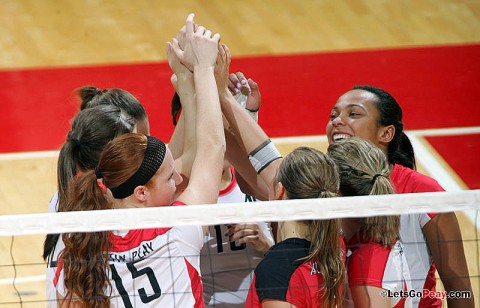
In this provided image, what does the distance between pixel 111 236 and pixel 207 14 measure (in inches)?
303

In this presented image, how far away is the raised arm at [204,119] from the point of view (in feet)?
11.2

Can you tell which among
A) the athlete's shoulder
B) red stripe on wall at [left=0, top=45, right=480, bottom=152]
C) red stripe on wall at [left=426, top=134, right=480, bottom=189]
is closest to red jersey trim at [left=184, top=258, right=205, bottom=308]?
the athlete's shoulder

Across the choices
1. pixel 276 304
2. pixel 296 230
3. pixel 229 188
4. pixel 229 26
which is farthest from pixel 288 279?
pixel 229 26

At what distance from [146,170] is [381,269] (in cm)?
101

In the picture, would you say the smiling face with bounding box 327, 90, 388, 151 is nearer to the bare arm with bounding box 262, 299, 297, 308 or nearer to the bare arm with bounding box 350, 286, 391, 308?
the bare arm with bounding box 350, 286, 391, 308

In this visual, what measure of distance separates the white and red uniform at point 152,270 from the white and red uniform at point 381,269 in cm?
65

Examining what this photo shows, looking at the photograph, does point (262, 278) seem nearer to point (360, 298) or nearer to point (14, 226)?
point (360, 298)

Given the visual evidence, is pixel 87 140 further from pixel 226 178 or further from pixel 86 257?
pixel 226 178

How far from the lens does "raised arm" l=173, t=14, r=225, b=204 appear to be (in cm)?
341

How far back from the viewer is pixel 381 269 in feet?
10.8

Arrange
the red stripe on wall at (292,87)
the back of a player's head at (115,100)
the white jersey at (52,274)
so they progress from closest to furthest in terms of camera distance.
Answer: the white jersey at (52,274) < the back of a player's head at (115,100) < the red stripe on wall at (292,87)

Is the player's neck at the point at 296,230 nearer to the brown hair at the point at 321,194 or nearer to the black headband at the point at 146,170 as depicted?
the brown hair at the point at 321,194

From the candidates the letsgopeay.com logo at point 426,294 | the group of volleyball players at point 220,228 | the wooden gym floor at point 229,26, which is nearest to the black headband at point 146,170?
the group of volleyball players at point 220,228

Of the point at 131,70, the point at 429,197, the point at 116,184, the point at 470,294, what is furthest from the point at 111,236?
the point at 131,70
